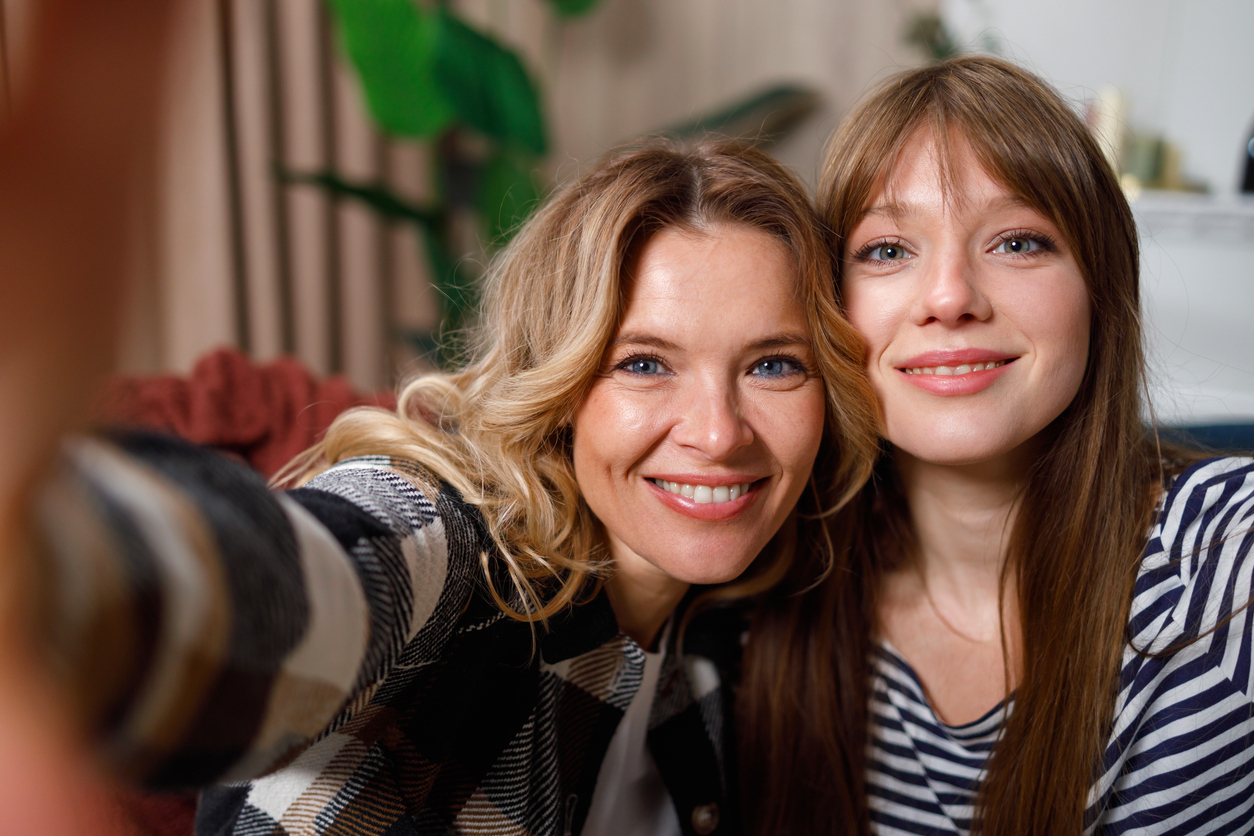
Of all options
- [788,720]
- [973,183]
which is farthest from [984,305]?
[788,720]

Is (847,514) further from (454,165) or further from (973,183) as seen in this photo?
(454,165)

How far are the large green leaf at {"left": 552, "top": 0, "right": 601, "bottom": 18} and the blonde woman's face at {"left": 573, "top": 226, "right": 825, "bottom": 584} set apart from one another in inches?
74.4

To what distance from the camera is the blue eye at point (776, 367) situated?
0.99 m

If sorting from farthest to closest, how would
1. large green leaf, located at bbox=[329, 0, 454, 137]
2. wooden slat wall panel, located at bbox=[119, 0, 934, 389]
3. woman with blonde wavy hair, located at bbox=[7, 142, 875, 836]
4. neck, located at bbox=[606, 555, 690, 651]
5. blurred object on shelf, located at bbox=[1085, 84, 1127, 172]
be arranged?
blurred object on shelf, located at bbox=[1085, 84, 1127, 172]
wooden slat wall panel, located at bbox=[119, 0, 934, 389]
large green leaf, located at bbox=[329, 0, 454, 137]
neck, located at bbox=[606, 555, 690, 651]
woman with blonde wavy hair, located at bbox=[7, 142, 875, 836]

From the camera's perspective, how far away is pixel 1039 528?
3.63ft

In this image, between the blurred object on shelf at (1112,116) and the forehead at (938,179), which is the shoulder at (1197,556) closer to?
the forehead at (938,179)

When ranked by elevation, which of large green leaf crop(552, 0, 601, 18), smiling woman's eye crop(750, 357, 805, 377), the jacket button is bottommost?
the jacket button

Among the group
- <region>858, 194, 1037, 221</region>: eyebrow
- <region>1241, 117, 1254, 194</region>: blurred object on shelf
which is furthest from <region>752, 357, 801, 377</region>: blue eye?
<region>1241, 117, 1254, 194</region>: blurred object on shelf

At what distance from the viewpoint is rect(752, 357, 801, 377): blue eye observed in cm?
99

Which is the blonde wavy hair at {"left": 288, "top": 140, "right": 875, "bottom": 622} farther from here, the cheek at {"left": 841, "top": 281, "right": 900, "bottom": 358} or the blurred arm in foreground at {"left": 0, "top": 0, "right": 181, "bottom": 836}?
the blurred arm in foreground at {"left": 0, "top": 0, "right": 181, "bottom": 836}

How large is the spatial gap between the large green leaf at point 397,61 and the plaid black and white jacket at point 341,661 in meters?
1.63

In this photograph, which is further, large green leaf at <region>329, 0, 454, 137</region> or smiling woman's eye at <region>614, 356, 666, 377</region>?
large green leaf at <region>329, 0, 454, 137</region>

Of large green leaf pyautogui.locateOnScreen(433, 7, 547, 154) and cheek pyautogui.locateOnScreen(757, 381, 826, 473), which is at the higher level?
large green leaf pyautogui.locateOnScreen(433, 7, 547, 154)

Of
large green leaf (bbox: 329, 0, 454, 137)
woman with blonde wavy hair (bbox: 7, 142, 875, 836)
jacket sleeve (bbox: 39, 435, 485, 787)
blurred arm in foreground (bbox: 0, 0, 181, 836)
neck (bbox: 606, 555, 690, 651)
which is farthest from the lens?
large green leaf (bbox: 329, 0, 454, 137)
